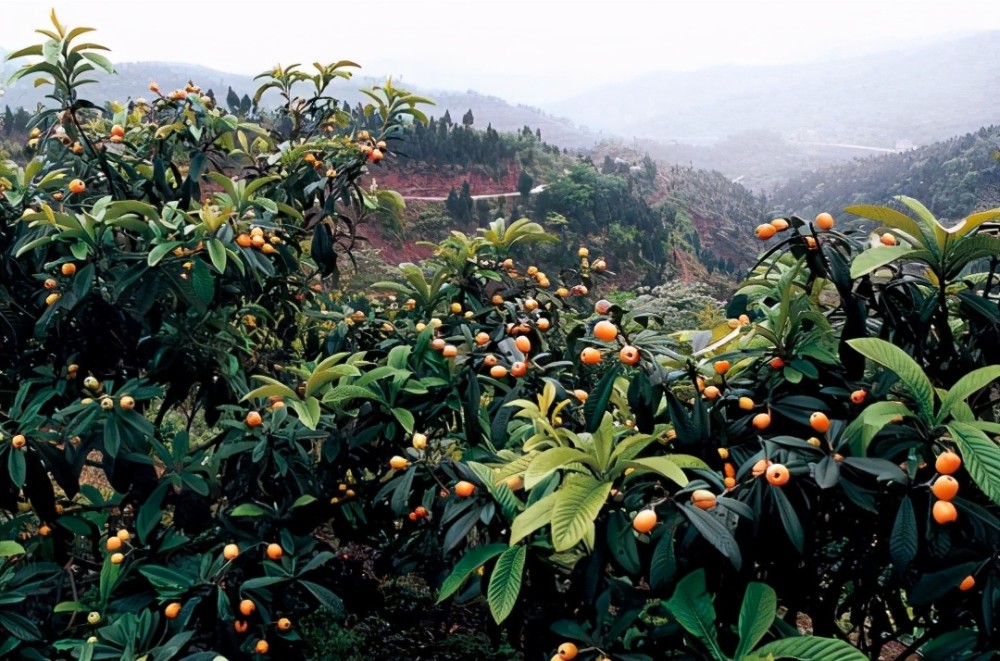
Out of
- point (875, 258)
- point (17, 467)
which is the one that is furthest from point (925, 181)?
point (17, 467)

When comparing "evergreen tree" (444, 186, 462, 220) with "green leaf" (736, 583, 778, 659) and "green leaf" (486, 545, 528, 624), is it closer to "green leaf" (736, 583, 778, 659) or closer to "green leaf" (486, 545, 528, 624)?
"green leaf" (486, 545, 528, 624)

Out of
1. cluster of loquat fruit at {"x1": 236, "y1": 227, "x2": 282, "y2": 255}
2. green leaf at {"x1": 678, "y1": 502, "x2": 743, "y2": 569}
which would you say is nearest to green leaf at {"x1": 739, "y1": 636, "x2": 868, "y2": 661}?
green leaf at {"x1": 678, "y1": 502, "x2": 743, "y2": 569}

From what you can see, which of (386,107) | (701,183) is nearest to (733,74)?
(701,183)

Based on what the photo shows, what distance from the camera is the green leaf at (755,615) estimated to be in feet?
3.08

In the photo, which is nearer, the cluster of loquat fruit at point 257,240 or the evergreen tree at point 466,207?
the cluster of loquat fruit at point 257,240

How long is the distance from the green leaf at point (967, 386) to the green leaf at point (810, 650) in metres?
0.34

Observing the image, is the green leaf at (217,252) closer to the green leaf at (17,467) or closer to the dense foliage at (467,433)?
the dense foliage at (467,433)

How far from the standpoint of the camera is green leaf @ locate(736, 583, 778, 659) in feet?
3.08

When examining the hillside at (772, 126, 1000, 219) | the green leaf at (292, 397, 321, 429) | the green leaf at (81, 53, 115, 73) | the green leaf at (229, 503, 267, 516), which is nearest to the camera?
the green leaf at (292, 397, 321, 429)

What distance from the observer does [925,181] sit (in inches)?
787

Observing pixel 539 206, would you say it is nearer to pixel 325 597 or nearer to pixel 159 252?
pixel 159 252

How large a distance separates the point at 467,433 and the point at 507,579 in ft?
1.53

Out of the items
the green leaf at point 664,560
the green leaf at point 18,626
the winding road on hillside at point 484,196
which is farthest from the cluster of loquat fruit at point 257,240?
the winding road on hillside at point 484,196

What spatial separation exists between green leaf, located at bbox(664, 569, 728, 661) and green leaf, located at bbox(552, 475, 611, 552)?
167mm
